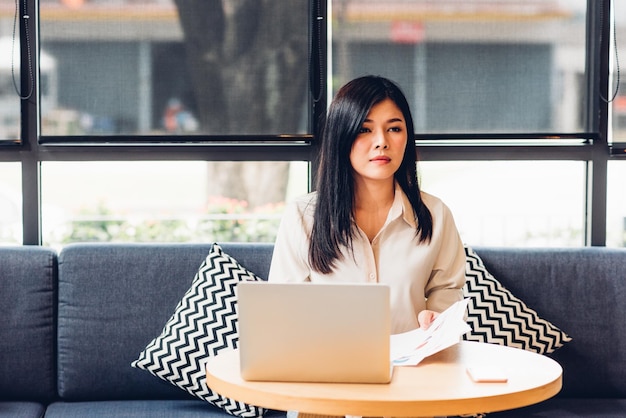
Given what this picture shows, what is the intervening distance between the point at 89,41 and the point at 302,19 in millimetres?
793

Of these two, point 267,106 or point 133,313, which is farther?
point 267,106

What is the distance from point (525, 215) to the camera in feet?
10.2

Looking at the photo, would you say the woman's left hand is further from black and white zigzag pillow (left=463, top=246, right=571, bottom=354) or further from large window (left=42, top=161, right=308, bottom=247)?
large window (left=42, top=161, right=308, bottom=247)

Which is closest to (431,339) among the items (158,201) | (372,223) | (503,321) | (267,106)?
(372,223)

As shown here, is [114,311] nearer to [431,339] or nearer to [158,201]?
[158,201]

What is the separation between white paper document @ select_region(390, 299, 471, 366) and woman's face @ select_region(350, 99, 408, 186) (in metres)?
0.42

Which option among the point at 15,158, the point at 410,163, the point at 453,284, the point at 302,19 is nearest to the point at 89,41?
the point at 15,158

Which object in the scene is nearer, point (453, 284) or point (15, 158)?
point (453, 284)

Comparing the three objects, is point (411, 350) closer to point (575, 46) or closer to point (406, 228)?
point (406, 228)

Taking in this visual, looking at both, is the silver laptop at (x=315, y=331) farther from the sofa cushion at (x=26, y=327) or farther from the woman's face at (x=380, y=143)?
the sofa cushion at (x=26, y=327)

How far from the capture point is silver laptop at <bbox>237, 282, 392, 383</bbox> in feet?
4.62

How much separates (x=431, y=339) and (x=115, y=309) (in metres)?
1.31

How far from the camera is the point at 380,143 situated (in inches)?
78.0

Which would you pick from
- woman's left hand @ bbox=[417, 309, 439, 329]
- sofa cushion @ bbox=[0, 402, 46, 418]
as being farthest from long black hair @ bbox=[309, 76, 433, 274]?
sofa cushion @ bbox=[0, 402, 46, 418]
